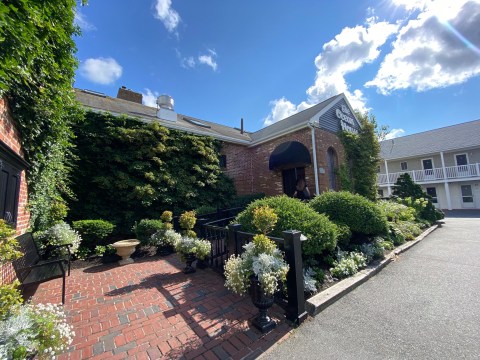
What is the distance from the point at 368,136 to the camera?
1295 centimetres

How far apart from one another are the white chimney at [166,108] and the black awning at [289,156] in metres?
5.68

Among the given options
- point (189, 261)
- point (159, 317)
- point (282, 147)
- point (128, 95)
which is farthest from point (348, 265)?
point (128, 95)

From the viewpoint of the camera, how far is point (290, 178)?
36.9ft

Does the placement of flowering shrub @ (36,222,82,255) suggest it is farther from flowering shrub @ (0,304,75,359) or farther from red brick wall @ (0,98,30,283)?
flowering shrub @ (0,304,75,359)

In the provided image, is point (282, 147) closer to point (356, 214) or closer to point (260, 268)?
point (356, 214)

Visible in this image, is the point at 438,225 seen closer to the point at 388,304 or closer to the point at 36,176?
the point at 388,304

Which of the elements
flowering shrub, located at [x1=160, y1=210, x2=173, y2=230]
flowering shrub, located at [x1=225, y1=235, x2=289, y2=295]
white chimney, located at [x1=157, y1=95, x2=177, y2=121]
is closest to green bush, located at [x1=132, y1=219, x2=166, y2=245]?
flowering shrub, located at [x1=160, y1=210, x2=173, y2=230]

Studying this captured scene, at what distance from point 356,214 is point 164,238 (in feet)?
18.6

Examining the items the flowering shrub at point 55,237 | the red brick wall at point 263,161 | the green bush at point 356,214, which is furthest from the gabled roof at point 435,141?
the flowering shrub at point 55,237

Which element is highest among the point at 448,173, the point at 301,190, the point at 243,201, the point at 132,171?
the point at 448,173

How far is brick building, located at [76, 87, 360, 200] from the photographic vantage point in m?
9.92

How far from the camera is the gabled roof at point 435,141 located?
1963cm

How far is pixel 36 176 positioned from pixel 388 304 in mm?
7930

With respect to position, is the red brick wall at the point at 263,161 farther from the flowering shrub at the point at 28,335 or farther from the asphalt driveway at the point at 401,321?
the flowering shrub at the point at 28,335
